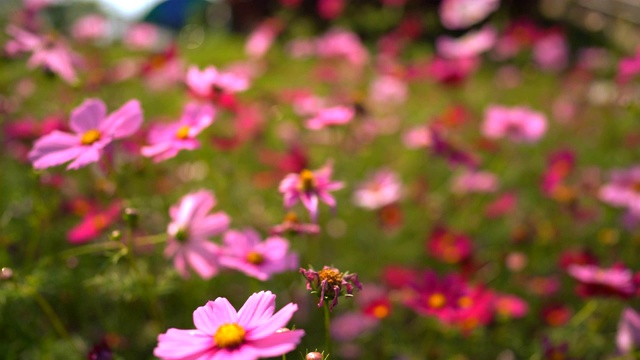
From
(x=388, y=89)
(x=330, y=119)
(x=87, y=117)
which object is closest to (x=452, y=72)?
(x=388, y=89)

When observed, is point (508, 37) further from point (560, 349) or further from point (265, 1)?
point (265, 1)

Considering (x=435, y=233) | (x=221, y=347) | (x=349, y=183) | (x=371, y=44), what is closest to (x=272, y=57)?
(x=371, y=44)

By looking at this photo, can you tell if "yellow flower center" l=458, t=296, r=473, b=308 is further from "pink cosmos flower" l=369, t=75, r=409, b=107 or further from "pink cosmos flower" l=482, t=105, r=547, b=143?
"pink cosmos flower" l=369, t=75, r=409, b=107

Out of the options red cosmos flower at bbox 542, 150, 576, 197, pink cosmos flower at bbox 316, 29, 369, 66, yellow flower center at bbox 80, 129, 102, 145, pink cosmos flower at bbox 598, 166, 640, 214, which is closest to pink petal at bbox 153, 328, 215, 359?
yellow flower center at bbox 80, 129, 102, 145

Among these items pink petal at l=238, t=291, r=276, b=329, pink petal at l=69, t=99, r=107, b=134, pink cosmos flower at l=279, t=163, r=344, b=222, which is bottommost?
pink petal at l=238, t=291, r=276, b=329

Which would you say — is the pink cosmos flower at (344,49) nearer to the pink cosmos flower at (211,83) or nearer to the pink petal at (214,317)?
the pink cosmos flower at (211,83)

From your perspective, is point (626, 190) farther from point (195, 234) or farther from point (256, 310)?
point (256, 310)

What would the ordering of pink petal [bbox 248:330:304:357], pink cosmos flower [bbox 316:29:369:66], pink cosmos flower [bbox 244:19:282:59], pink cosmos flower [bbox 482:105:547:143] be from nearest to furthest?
pink petal [bbox 248:330:304:357], pink cosmos flower [bbox 482:105:547:143], pink cosmos flower [bbox 316:29:369:66], pink cosmos flower [bbox 244:19:282:59]
